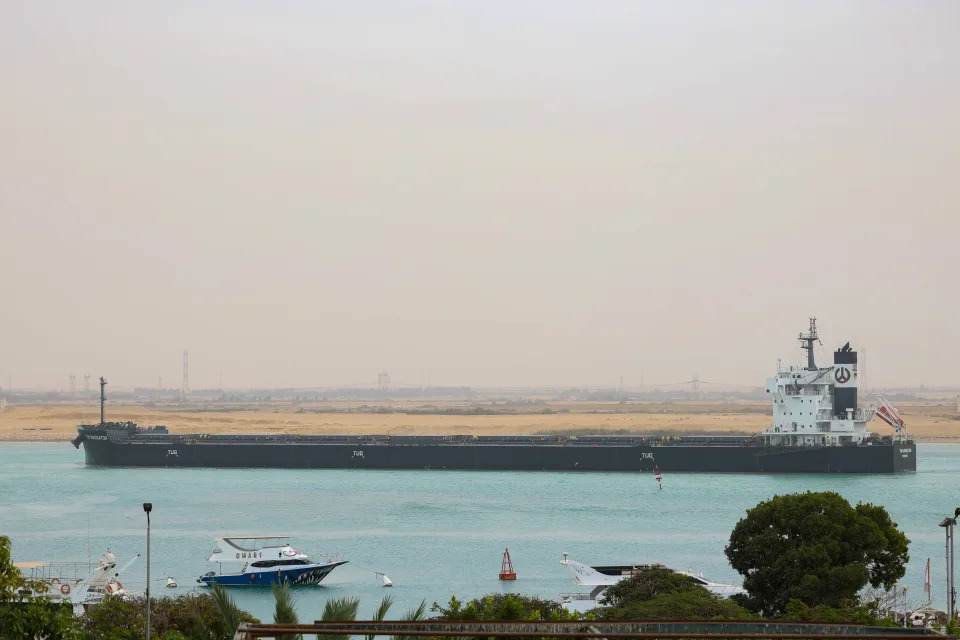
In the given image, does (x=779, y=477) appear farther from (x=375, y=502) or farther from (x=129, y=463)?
(x=129, y=463)

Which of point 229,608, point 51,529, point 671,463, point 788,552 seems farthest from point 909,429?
point 229,608

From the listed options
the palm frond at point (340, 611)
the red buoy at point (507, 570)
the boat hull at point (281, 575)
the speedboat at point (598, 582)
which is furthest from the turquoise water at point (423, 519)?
the palm frond at point (340, 611)

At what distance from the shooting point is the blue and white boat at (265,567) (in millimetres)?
32500

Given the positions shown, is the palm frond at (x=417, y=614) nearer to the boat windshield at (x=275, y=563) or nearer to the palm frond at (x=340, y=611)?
the palm frond at (x=340, y=611)

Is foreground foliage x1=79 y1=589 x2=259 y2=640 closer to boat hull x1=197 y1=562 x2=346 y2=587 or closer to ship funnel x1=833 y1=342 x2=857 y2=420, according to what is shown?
boat hull x1=197 y1=562 x2=346 y2=587

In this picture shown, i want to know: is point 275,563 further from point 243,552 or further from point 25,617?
point 25,617

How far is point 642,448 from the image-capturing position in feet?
225

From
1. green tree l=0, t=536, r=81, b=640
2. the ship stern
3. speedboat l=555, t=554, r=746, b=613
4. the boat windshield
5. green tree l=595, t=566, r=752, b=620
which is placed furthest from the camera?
the ship stern

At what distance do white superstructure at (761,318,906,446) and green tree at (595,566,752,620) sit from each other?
4331cm

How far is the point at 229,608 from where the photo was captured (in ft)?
45.6

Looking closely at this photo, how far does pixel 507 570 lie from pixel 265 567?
6426mm

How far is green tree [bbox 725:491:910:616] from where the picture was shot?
74.6 feet

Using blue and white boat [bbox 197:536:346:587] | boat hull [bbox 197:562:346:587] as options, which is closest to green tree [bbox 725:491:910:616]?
boat hull [bbox 197:562:346:587]

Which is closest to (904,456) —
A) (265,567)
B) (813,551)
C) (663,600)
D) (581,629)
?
(265,567)
